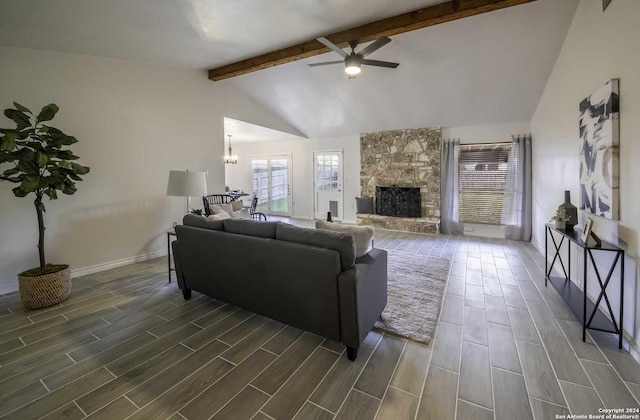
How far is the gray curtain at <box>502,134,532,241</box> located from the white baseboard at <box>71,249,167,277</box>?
6.71 metres

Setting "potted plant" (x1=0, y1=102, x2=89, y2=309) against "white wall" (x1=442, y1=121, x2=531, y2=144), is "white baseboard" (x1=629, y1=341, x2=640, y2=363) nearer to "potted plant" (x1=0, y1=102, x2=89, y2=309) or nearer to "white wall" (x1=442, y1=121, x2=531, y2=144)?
"white wall" (x1=442, y1=121, x2=531, y2=144)

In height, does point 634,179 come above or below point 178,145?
below

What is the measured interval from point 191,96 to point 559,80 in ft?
→ 18.8

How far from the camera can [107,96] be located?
3875 millimetres

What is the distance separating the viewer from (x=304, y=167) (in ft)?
28.2

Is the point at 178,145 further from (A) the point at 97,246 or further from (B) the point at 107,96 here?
(A) the point at 97,246

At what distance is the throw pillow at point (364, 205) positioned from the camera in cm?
734

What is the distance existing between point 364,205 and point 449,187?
2.09 m

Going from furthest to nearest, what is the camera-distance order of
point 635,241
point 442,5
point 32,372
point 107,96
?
point 107,96, point 442,5, point 635,241, point 32,372

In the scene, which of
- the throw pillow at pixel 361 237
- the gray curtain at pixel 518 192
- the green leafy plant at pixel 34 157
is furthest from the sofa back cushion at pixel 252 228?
the gray curtain at pixel 518 192

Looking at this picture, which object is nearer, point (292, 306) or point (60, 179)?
point (292, 306)

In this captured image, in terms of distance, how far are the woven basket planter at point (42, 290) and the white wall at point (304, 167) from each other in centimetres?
620

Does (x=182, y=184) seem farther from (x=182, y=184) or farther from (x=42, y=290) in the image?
(x=42, y=290)

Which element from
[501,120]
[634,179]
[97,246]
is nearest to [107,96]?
[97,246]
